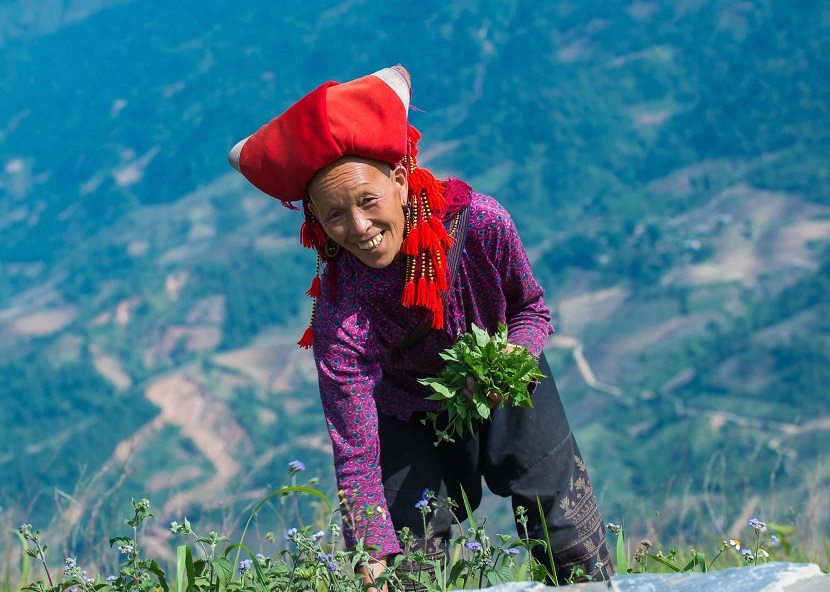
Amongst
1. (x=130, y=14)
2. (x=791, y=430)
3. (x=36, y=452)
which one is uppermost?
(x=130, y=14)

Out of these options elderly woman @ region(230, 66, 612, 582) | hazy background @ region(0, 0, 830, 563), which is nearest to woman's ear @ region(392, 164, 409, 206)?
elderly woman @ region(230, 66, 612, 582)

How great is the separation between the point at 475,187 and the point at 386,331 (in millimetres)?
135342

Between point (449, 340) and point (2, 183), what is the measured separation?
597 ft

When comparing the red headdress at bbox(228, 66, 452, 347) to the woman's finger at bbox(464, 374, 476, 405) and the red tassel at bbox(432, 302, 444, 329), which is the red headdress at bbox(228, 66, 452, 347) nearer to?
the red tassel at bbox(432, 302, 444, 329)

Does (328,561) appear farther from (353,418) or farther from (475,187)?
(475,187)

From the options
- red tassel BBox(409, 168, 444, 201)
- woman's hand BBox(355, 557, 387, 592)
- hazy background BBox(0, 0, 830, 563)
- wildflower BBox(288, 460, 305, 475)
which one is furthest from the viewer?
hazy background BBox(0, 0, 830, 563)

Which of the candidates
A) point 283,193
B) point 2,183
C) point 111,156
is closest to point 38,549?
point 283,193

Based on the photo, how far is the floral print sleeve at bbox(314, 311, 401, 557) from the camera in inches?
115

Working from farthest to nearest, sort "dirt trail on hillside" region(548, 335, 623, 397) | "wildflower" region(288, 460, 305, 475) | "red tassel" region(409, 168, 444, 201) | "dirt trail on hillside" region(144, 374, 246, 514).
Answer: "dirt trail on hillside" region(144, 374, 246, 514) → "dirt trail on hillside" region(548, 335, 623, 397) → "red tassel" region(409, 168, 444, 201) → "wildflower" region(288, 460, 305, 475)

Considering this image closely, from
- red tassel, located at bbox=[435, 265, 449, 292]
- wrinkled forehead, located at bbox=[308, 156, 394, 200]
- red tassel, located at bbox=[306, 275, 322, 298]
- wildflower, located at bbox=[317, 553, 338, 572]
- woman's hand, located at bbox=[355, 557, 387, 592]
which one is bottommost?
woman's hand, located at bbox=[355, 557, 387, 592]

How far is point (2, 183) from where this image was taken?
569 feet

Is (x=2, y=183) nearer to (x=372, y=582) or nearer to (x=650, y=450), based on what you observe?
(x=650, y=450)

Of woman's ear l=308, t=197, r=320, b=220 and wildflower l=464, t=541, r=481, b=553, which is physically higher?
woman's ear l=308, t=197, r=320, b=220

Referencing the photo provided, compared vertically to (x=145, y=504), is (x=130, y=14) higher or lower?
higher
